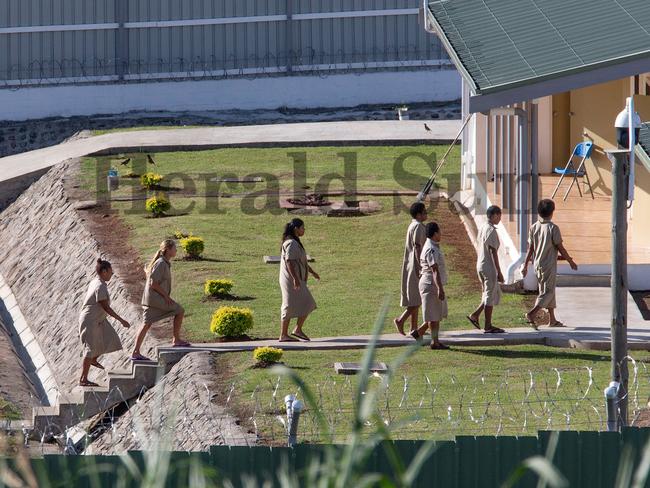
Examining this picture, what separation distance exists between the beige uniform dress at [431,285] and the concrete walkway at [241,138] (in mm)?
14436

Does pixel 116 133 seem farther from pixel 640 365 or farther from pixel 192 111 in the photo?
pixel 640 365

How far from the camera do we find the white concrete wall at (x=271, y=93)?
35750 mm

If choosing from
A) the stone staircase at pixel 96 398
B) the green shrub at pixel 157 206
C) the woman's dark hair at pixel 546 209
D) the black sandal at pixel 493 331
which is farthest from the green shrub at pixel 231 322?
the green shrub at pixel 157 206

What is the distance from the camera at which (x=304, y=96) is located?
35.9 metres

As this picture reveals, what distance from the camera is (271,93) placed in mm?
35969

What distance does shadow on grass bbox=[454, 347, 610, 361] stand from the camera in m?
14.7

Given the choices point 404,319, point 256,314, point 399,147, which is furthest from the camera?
point 399,147

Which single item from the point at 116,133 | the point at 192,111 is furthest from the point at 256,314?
the point at 192,111

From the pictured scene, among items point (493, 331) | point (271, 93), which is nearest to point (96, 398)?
point (493, 331)

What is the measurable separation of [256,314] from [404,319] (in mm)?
2199

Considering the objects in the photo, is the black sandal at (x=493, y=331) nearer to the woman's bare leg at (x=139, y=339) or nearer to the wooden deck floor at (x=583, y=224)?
the wooden deck floor at (x=583, y=224)

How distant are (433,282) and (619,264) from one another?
14.6 feet

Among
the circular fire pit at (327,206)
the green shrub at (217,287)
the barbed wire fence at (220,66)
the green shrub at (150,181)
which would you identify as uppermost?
the barbed wire fence at (220,66)

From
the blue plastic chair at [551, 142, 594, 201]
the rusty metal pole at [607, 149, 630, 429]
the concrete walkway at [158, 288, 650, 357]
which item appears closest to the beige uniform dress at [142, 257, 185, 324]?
the concrete walkway at [158, 288, 650, 357]
